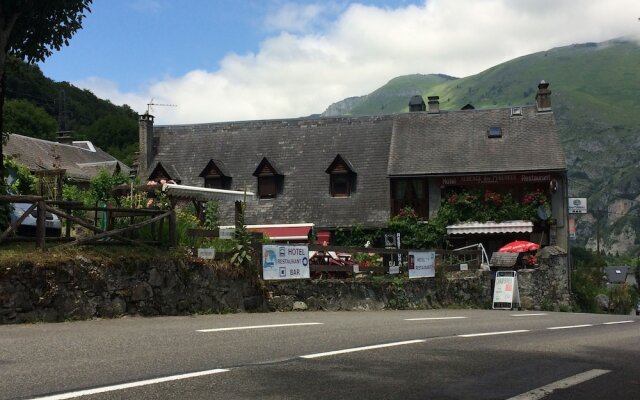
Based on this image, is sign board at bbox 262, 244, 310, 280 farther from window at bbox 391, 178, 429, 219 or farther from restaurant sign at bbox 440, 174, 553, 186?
restaurant sign at bbox 440, 174, 553, 186

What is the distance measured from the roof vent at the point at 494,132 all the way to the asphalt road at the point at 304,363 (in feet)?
85.7

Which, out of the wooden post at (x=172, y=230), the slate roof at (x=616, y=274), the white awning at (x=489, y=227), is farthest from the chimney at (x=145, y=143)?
the slate roof at (x=616, y=274)

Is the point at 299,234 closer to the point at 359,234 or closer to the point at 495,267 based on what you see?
the point at 359,234

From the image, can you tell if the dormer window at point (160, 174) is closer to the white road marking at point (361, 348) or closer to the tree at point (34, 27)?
the tree at point (34, 27)

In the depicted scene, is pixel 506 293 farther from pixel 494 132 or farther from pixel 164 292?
pixel 164 292

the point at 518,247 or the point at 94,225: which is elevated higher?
the point at 94,225

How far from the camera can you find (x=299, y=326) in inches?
471

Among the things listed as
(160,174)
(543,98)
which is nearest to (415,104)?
(543,98)

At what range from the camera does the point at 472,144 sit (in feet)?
121

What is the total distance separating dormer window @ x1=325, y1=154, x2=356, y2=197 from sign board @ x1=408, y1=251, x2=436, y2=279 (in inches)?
489

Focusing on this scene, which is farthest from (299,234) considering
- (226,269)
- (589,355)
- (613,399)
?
(613,399)

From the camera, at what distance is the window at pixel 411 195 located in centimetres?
3606

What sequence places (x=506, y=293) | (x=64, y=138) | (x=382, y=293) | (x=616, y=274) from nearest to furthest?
(x=382, y=293), (x=506, y=293), (x=64, y=138), (x=616, y=274)

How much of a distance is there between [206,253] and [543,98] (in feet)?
91.7
